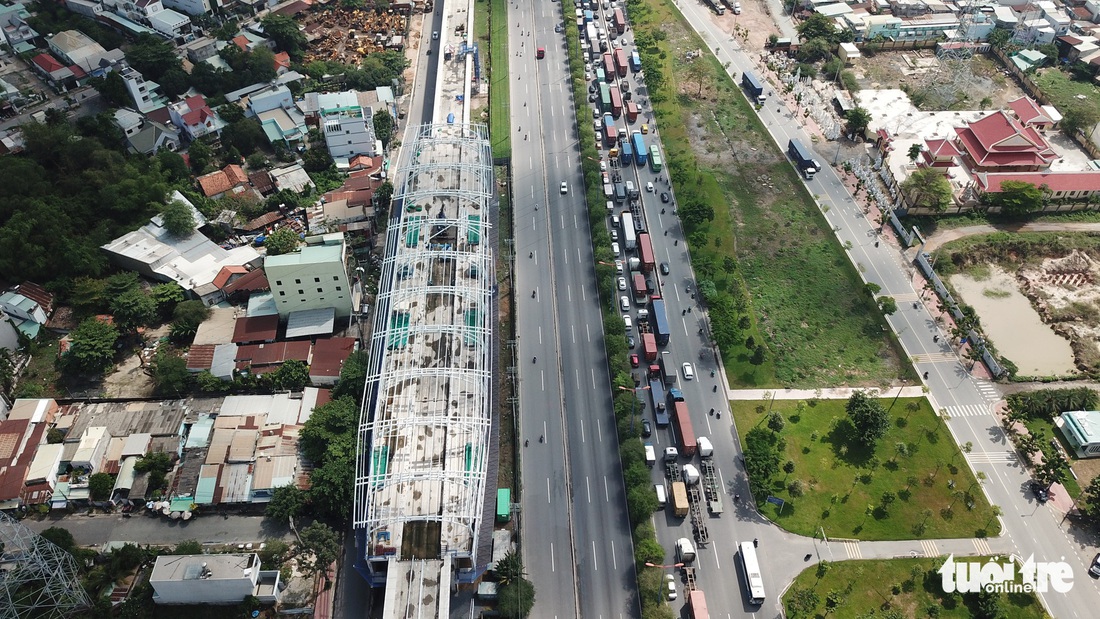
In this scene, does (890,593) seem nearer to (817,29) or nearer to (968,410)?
(968,410)

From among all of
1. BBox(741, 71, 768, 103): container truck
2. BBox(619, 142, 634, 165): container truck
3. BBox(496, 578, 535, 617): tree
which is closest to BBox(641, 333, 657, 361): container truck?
BBox(496, 578, 535, 617): tree

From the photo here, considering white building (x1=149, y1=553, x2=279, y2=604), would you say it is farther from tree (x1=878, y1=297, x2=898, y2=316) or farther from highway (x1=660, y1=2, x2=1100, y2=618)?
tree (x1=878, y1=297, x2=898, y2=316)

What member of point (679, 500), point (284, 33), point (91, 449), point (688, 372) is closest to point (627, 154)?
point (688, 372)

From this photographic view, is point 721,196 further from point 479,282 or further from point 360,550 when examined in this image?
point 360,550

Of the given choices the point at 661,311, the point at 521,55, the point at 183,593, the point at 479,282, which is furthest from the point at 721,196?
the point at 183,593

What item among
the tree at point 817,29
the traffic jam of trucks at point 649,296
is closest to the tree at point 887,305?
the traffic jam of trucks at point 649,296

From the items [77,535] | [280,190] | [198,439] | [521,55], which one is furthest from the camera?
[521,55]
